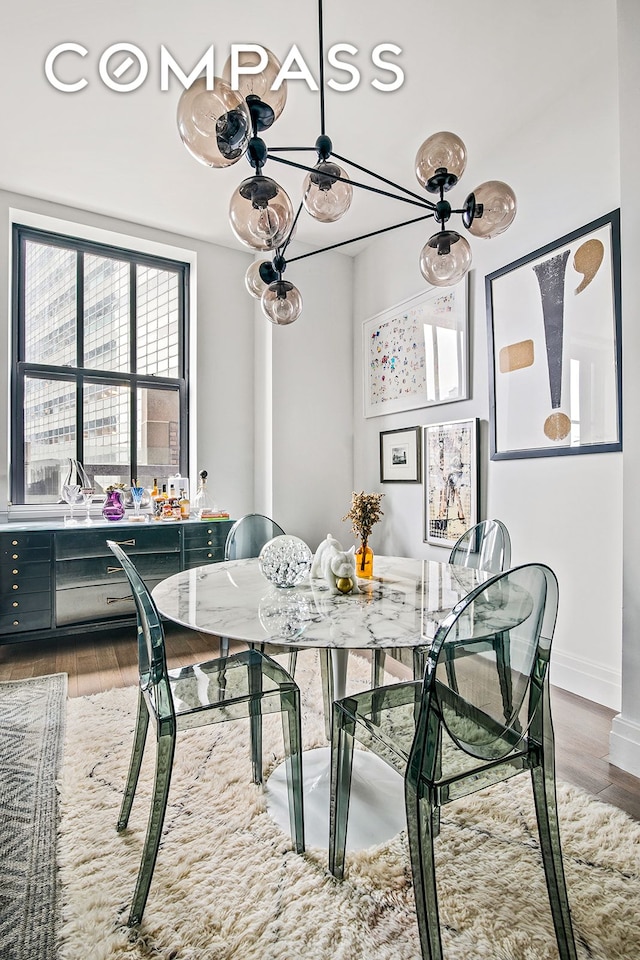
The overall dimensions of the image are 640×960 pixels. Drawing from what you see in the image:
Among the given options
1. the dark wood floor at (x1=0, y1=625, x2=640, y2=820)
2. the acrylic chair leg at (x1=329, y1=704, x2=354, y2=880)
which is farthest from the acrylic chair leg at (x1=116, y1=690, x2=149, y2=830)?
the dark wood floor at (x1=0, y1=625, x2=640, y2=820)

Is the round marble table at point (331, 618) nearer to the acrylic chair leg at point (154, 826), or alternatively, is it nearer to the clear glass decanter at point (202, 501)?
the acrylic chair leg at point (154, 826)

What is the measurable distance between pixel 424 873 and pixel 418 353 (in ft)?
10.2

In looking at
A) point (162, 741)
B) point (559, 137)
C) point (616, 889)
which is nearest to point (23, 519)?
point (162, 741)

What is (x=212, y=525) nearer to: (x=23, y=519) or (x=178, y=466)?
(x=178, y=466)

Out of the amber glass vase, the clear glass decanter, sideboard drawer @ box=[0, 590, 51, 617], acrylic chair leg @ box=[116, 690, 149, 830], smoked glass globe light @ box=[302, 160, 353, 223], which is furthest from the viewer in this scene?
the clear glass decanter

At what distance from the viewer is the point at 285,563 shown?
1.61m

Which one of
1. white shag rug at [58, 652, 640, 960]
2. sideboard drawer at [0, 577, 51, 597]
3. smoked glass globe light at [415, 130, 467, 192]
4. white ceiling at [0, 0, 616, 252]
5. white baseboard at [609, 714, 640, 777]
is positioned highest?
white ceiling at [0, 0, 616, 252]

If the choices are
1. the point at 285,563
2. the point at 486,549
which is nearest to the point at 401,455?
the point at 486,549

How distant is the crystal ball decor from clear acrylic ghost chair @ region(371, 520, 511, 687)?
1.78 ft

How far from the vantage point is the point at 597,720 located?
87.5 inches

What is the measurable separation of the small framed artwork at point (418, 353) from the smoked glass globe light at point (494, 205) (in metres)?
1.44

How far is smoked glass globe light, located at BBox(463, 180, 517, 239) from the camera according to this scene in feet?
5.56

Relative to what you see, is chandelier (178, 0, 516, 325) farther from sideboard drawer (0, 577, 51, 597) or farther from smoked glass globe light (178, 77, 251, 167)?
sideboard drawer (0, 577, 51, 597)

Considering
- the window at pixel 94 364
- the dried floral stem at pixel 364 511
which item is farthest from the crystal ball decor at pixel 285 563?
the window at pixel 94 364
